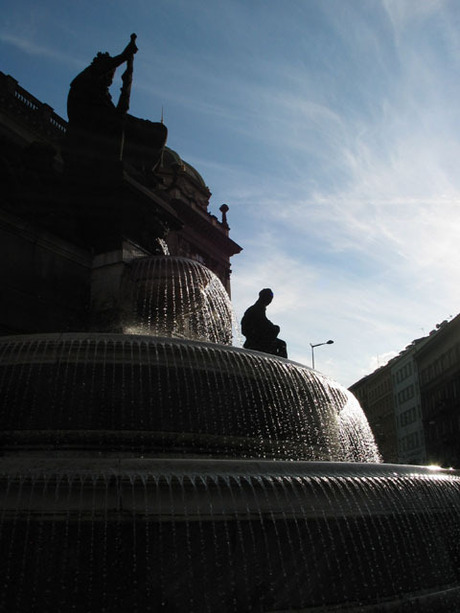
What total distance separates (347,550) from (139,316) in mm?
5995

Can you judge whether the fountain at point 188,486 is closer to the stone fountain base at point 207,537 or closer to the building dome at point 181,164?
the stone fountain base at point 207,537

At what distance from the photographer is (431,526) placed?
6371 mm

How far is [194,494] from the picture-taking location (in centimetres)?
501

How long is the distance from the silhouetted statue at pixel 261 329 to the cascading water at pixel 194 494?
4.50 meters

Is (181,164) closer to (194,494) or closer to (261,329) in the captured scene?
(261,329)

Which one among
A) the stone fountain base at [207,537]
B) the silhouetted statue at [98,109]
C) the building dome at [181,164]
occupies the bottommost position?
the stone fountain base at [207,537]

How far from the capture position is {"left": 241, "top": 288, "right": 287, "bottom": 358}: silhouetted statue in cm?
1334

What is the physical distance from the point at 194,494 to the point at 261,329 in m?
8.55

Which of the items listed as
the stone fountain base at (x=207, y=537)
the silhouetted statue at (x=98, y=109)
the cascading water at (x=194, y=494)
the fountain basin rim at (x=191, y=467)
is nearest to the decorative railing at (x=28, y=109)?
the silhouetted statue at (x=98, y=109)

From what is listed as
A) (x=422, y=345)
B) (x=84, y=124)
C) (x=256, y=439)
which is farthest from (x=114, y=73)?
(x=422, y=345)

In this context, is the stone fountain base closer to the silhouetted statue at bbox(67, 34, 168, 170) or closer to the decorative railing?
the silhouetted statue at bbox(67, 34, 168, 170)

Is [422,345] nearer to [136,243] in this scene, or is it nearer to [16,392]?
[136,243]

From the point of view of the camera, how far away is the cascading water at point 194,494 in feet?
15.6

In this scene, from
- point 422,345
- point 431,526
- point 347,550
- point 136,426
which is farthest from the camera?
point 422,345
